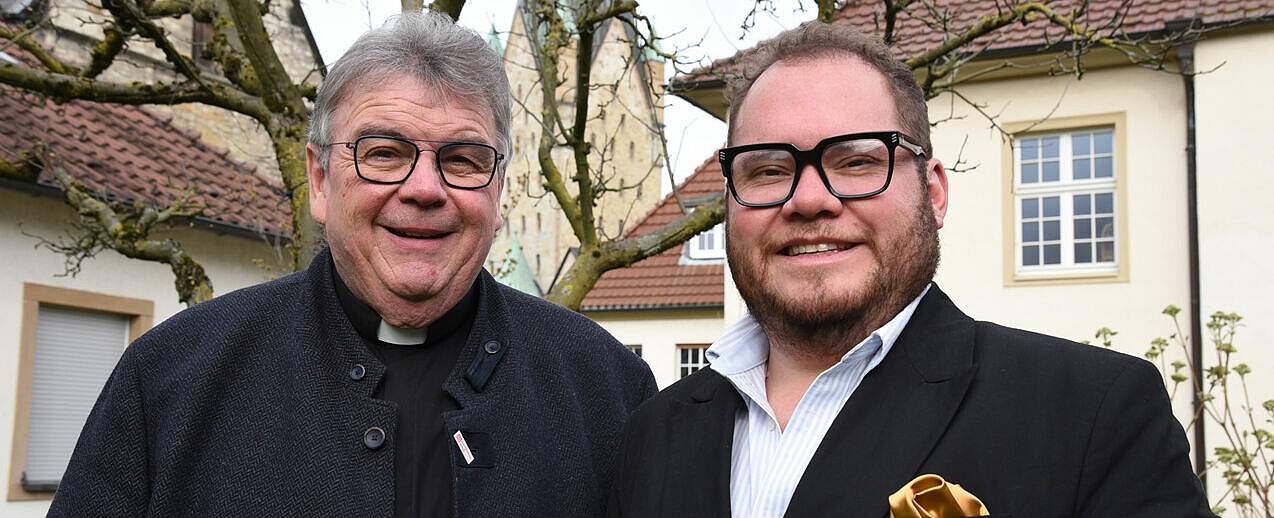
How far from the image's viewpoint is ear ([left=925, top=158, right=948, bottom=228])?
2.50 metres

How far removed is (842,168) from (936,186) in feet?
0.86

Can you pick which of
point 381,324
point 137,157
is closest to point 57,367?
point 137,157

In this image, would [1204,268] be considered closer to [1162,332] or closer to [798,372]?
[1162,332]

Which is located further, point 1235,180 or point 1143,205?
point 1143,205

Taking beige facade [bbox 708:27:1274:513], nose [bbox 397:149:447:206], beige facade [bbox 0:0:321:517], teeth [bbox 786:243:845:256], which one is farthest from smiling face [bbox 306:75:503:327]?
beige facade [bbox 708:27:1274:513]

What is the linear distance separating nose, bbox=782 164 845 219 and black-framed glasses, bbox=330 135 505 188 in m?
0.78

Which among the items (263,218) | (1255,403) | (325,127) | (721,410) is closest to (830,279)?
(721,410)

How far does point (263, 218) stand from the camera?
14109 millimetres

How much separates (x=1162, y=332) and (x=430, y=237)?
1266 centimetres

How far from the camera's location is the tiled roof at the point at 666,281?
20750 mm

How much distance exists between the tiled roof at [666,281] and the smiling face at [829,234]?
57.8 ft

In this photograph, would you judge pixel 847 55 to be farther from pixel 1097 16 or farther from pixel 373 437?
pixel 1097 16

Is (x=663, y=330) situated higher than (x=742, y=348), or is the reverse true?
(x=742, y=348)

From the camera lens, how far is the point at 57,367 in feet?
38.8
